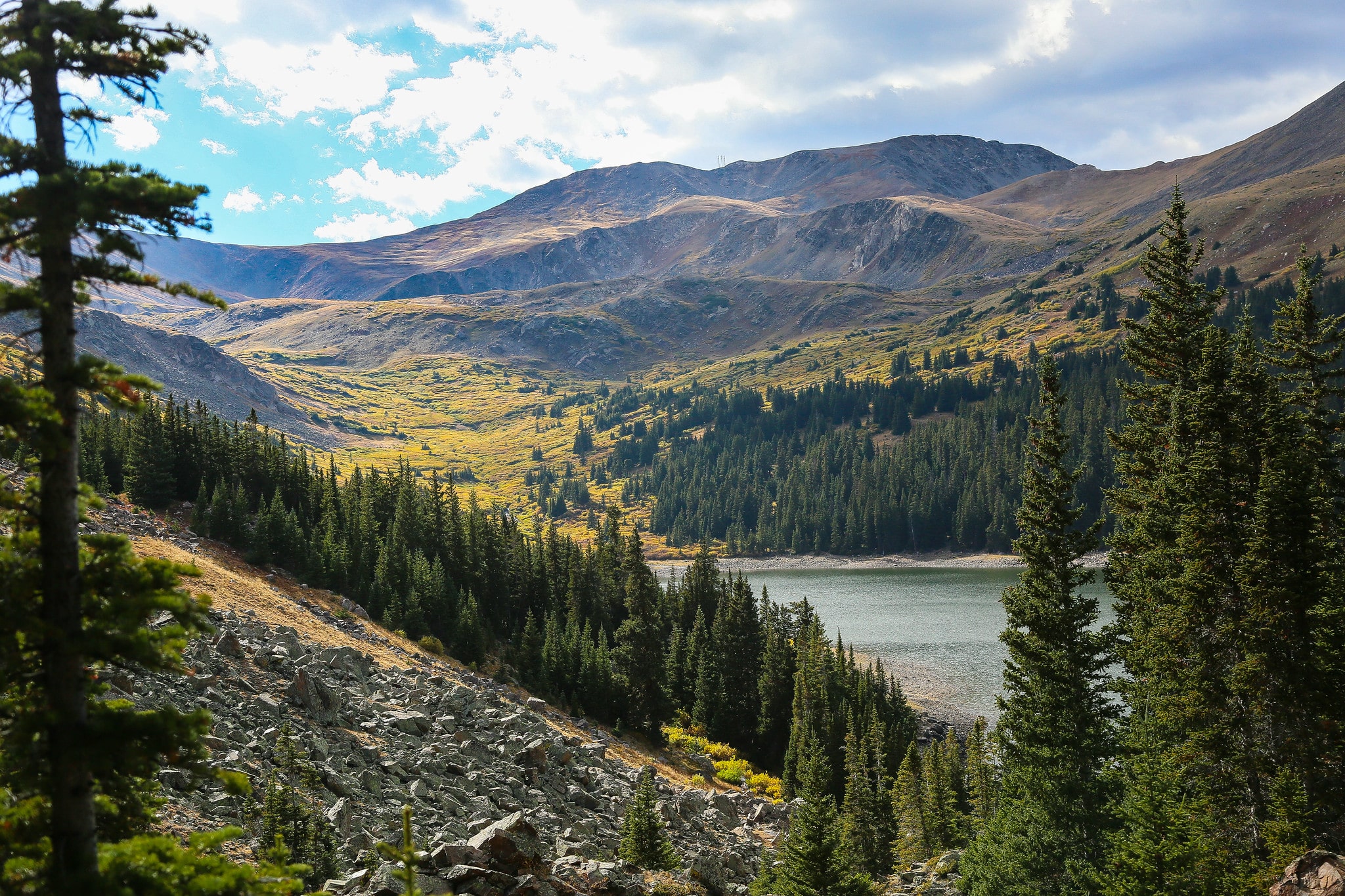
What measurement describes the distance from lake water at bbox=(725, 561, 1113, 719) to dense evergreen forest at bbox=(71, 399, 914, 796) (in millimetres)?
9366

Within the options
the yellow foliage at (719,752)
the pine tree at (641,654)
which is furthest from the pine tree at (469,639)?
the yellow foliage at (719,752)

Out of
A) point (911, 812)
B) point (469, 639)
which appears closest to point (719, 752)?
point (911, 812)

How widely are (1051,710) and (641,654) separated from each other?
43.6m

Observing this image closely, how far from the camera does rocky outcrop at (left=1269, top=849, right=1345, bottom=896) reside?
18438 millimetres

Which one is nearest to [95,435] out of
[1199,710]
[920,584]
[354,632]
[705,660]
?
[354,632]

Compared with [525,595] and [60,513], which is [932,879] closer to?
[60,513]

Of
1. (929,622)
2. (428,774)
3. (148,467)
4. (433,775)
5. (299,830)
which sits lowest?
(929,622)

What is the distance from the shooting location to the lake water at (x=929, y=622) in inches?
3984

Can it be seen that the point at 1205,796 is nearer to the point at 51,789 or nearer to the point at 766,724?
the point at 51,789

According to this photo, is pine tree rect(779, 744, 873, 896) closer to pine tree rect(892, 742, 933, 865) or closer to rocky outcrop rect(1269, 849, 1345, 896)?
rocky outcrop rect(1269, 849, 1345, 896)

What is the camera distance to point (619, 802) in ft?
115

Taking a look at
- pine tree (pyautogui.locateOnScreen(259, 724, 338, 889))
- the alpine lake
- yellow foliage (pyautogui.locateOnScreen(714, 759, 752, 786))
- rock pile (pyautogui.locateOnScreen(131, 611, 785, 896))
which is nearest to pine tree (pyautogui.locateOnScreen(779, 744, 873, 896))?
rock pile (pyautogui.locateOnScreen(131, 611, 785, 896))

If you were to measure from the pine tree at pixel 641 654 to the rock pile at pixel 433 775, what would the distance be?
23884 millimetres

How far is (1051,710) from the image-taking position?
30.8 meters
